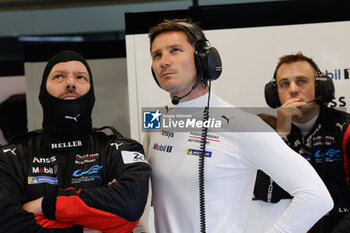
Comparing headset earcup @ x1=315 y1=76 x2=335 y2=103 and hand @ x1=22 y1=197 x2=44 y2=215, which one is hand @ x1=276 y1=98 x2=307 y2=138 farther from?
hand @ x1=22 y1=197 x2=44 y2=215

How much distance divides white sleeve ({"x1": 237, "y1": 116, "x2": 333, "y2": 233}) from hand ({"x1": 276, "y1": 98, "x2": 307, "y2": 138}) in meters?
0.83

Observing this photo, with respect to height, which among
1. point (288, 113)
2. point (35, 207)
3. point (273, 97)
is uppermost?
point (273, 97)

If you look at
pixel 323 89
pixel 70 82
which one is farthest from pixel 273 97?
pixel 70 82

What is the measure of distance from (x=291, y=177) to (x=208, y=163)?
39cm

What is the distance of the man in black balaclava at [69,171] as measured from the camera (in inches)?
72.0

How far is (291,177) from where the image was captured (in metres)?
1.95

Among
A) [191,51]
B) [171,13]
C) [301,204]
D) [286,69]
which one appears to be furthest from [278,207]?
[171,13]

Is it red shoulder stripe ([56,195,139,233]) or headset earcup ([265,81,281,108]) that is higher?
headset earcup ([265,81,281,108])

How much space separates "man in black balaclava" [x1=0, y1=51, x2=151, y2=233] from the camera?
1829mm

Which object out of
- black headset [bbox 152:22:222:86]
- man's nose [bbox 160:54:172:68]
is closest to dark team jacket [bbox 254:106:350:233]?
black headset [bbox 152:22:222:86]

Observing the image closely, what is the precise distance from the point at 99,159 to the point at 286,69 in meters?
1.59

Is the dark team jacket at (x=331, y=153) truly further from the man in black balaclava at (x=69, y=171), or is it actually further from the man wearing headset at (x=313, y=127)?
the man in black balaclava at (x=69, y=171)

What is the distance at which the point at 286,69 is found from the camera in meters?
3.00

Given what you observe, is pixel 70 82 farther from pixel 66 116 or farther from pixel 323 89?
pixel 323 89
